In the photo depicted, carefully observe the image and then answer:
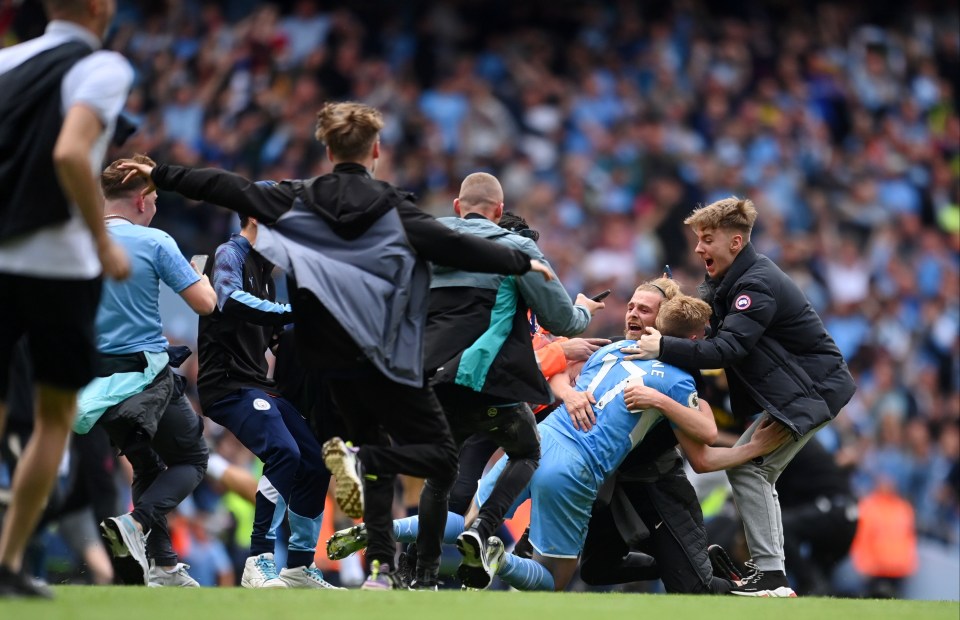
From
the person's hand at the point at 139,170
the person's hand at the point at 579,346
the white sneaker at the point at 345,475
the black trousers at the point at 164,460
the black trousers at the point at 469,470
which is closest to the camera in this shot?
the white sneaker at the point at 345,475

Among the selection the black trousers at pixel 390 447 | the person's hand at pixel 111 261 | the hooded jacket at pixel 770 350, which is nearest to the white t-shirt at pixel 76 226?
the person's hand at pixel 111 261

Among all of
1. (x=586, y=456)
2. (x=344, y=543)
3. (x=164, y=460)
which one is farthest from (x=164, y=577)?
(x=586, y=456)

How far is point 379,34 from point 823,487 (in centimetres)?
1002

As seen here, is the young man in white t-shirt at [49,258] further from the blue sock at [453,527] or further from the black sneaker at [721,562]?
the black sneaker at [721,562]

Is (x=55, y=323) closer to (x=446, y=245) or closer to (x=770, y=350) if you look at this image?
(x=446, y=245)

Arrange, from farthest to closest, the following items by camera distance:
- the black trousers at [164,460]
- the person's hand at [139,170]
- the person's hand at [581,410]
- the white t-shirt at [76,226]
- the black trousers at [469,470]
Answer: the black trousers at [469,470] < the person's hand at [581,410] < the black trousers at [164,460] < the person's hand at [139,170] < the white t-shirt at [76,226]

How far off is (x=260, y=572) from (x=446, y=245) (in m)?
2.34

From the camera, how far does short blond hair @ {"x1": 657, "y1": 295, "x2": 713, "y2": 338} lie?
7176mm

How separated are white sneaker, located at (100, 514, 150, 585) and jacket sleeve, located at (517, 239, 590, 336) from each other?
2156 mm

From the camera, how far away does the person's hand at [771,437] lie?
6.93 meters

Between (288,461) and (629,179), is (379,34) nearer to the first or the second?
(629,179)

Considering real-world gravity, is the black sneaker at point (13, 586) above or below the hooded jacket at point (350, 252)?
below

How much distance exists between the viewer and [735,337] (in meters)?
6.84

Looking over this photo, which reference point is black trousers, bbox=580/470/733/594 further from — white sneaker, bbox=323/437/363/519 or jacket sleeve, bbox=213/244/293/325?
white sneaker, bbox=323/437/363/519
